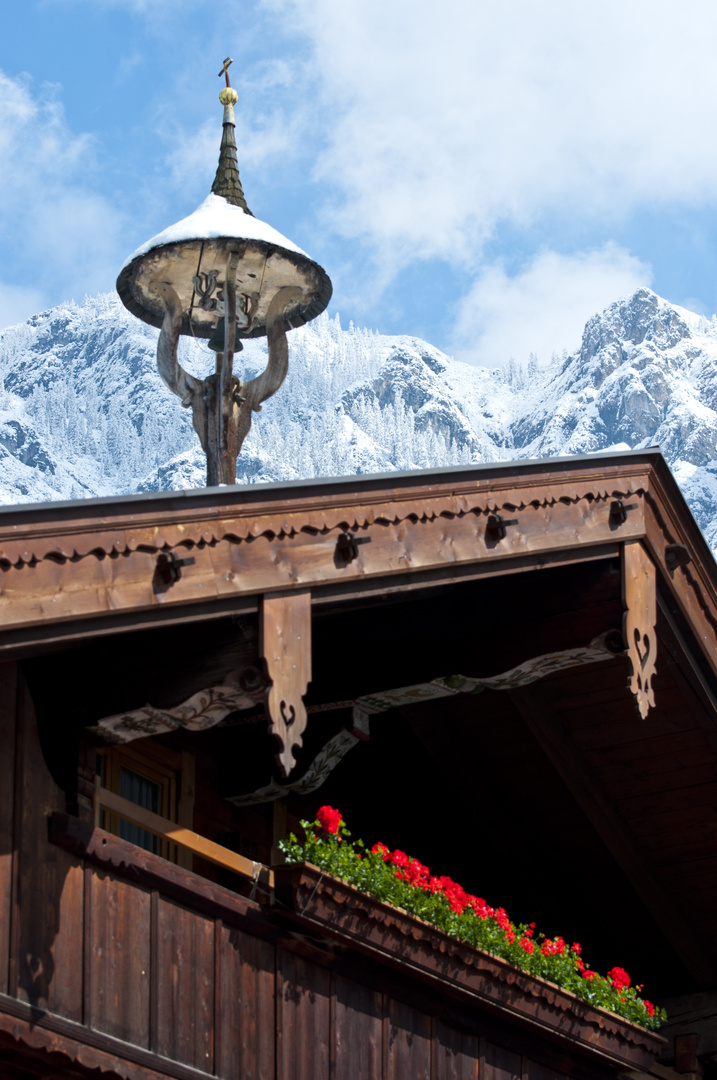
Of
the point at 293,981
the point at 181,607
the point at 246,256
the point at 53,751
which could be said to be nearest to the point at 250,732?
the point at 293,981

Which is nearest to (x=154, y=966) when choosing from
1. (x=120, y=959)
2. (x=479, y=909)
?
(x=120, y=959)

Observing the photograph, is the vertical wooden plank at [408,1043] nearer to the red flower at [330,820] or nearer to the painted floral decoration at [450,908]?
the painted floral decoration at [450,908]

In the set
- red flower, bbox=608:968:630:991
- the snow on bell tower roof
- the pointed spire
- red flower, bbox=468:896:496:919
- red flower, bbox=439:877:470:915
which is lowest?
red flower, bbox=439:877:470:915

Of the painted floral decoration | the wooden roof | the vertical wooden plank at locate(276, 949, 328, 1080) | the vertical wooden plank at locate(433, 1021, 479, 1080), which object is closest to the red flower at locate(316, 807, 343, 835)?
the painted floral decoration

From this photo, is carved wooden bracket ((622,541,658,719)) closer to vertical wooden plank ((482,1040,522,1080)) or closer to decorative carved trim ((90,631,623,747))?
decorative carved trim ((90,631,623,747))

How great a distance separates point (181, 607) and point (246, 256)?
6329 millimetres

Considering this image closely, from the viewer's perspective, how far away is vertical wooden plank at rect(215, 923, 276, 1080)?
909cm

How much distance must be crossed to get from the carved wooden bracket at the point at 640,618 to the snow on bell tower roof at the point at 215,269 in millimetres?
4601

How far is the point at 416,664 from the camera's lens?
10.3m

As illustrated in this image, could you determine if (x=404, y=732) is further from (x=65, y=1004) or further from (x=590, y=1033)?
(x=65, y=1004)

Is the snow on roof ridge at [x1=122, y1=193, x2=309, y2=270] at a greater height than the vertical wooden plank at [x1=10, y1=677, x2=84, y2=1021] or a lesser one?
greater

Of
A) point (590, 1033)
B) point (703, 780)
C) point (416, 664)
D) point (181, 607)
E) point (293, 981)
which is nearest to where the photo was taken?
point (181, 607)

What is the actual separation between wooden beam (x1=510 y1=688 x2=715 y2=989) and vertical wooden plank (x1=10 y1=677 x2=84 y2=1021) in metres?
4.89

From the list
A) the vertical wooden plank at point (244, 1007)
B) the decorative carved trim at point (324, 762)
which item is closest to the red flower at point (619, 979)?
the decorative carved trim at point (324, 762)
